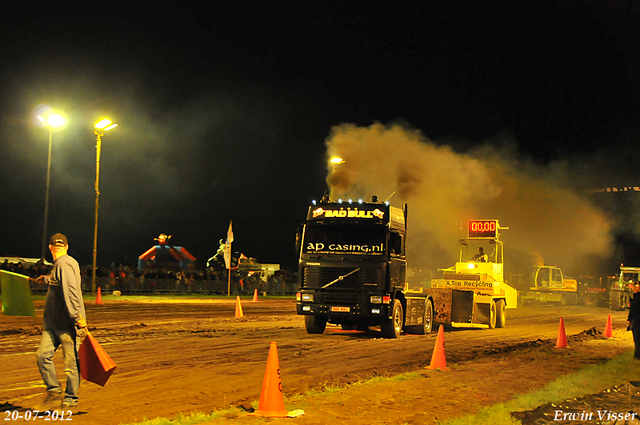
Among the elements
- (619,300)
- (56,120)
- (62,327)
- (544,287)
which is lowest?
(619,300)

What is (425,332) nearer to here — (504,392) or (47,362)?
(504,392)

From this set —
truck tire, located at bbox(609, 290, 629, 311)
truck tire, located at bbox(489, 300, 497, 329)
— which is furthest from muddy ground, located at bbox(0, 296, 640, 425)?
truck tire, located at bbox(609, 290, 629, 311)

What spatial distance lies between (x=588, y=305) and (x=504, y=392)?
43081mm

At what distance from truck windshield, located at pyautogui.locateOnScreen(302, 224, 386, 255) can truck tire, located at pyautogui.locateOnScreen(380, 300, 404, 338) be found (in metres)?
1.74

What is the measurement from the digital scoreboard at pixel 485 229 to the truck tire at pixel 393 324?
9.12 meters

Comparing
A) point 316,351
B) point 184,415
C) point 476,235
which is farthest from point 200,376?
point 476,235

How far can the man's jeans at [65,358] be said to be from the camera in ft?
23.1

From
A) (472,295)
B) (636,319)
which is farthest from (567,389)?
(472,295)

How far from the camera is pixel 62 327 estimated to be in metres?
7.09

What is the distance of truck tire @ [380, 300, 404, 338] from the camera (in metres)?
17.5

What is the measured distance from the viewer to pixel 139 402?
8148 mm

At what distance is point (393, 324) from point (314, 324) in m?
2.39

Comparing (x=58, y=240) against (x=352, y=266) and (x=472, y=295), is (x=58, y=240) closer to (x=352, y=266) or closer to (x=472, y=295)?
(x=352, y=266)

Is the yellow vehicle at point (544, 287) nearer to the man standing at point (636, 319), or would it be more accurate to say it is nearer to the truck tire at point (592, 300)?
the truck tire at point (592, 300)
